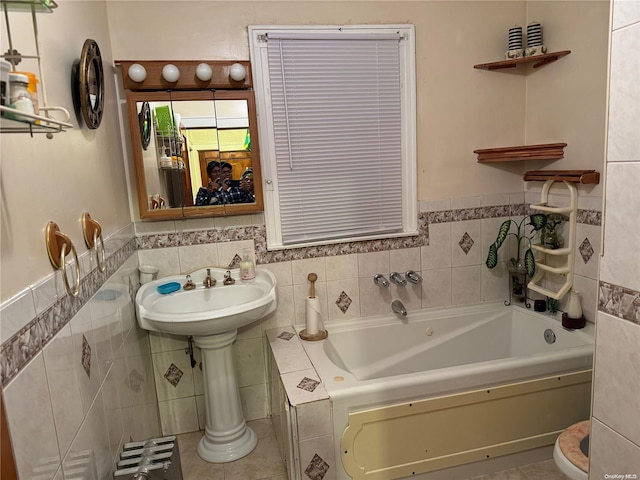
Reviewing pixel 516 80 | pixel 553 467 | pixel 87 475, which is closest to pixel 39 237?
pixel 87 475

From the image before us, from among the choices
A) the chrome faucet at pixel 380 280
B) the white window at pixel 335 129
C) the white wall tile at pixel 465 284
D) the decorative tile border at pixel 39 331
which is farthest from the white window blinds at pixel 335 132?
the decorative tile border at pixel 39 331

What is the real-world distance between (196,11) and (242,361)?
6.37 feet

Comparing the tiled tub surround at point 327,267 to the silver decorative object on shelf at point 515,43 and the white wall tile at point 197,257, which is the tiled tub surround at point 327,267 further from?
the silver decorative object on shelf at point 515,43

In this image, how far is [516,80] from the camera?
283cm

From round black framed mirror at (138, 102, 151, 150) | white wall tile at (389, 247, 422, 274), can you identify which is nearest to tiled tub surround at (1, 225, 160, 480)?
round black framed mirror at (138, 102, 151, 150)

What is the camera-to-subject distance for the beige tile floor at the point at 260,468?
7.39 ft

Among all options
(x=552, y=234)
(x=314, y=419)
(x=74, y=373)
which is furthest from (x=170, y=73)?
(x=552, y=234)

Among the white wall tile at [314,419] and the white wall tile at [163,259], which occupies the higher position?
the white wall tile at [163,259]

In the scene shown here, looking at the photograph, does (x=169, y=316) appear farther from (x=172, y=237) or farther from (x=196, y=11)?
(x=196, y=11)

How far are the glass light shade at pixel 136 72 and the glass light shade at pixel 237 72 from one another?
420 millimetres

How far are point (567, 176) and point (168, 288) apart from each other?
223cm

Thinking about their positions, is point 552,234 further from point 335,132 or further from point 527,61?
point 335,132

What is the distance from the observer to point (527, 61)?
2.64 m

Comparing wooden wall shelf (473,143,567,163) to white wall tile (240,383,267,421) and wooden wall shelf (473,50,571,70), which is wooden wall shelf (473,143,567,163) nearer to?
wooden wall shelf (473,50,571,70)
